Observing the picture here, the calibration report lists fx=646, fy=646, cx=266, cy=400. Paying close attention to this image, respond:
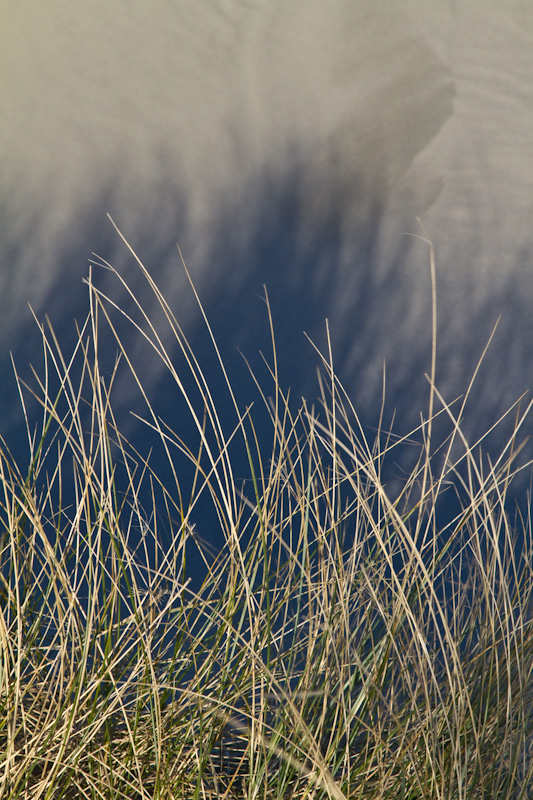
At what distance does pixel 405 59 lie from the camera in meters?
1.69

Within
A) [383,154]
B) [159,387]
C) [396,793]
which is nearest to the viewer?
[396,793]

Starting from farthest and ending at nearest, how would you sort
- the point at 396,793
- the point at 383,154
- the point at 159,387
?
the point at 383,154 → the point at 159,387 → the point at 396,793

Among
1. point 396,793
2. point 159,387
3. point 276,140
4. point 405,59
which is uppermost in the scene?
point 405,59

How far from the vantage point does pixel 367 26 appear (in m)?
1.68

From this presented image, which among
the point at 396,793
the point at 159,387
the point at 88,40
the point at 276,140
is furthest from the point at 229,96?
the point at 396,793

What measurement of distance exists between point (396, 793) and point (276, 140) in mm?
1470

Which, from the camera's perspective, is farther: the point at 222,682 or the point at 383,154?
the point at 383,154

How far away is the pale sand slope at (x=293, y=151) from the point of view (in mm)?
1634

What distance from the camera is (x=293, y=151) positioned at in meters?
1.66

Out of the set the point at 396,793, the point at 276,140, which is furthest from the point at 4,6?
the point at 396,793

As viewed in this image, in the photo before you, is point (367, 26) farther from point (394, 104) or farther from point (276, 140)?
point (276, 140)

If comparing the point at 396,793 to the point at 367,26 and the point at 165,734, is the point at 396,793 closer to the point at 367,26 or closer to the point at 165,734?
the point at 165,734

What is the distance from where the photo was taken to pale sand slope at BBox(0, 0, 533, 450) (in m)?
1.63

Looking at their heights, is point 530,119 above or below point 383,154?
above
